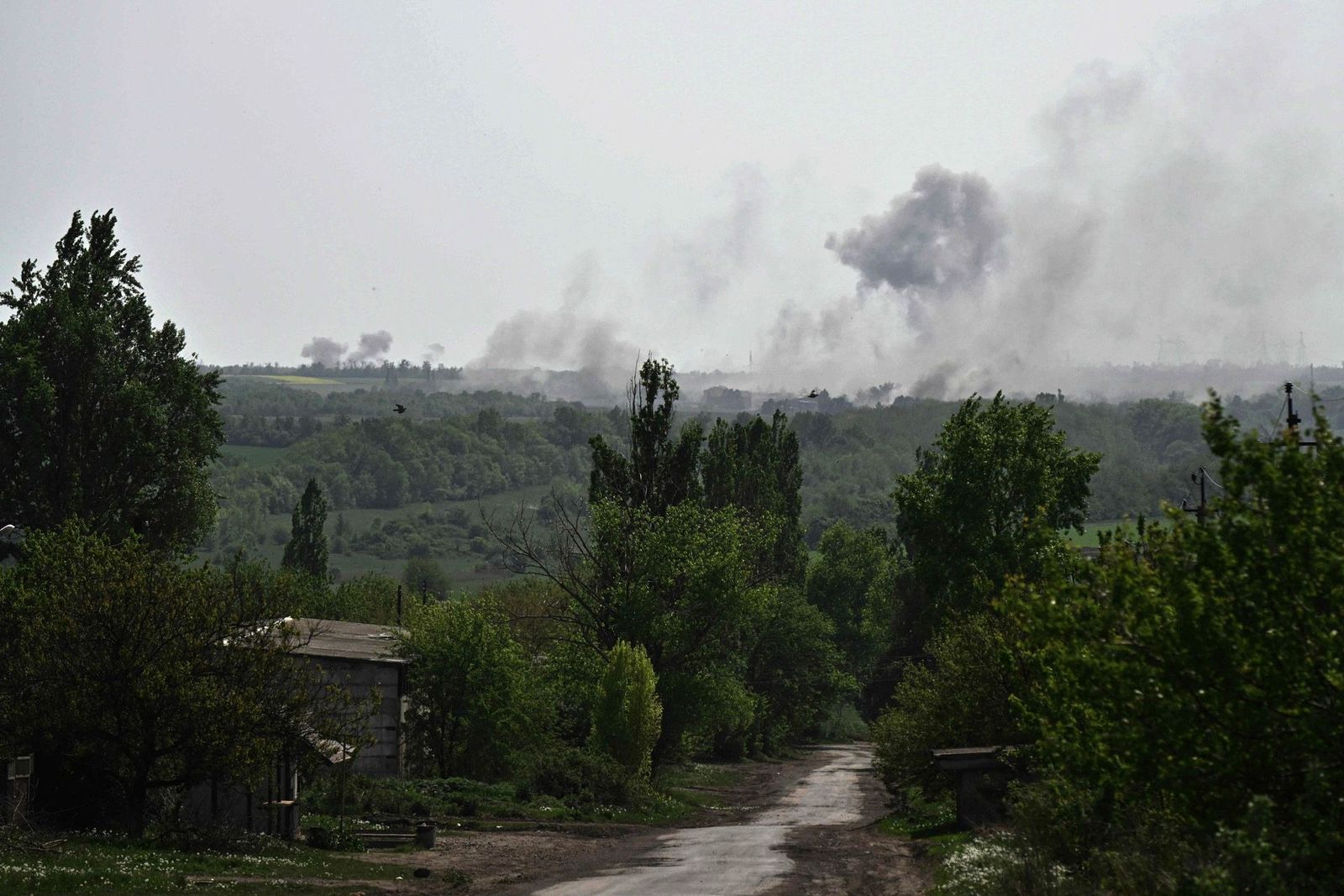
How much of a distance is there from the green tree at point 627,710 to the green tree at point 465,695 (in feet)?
11.8

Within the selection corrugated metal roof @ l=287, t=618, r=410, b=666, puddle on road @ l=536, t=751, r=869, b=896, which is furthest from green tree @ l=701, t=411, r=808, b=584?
puddle on road @ l=536, t=751, r=869, b=896

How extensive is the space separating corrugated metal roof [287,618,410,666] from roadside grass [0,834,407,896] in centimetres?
1563

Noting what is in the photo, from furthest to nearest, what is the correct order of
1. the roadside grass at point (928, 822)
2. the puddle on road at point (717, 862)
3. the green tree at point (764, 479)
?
the green tree at point (764, 479)
the roadside grass at point (928, 822)
the puddle on road at point (717, 862)

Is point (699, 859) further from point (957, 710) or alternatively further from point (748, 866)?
point (957, 710)

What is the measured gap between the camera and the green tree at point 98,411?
2217 inches

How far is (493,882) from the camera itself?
3219 centimetres

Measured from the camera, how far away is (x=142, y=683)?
31234 millimetres

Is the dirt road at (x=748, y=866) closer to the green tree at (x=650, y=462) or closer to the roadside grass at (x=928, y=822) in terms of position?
the roadside grass at (x=928, y=822)

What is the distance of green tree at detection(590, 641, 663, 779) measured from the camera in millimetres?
56375

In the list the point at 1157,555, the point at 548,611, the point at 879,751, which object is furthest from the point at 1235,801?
the point at 548,611

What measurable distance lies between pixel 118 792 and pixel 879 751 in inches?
1020

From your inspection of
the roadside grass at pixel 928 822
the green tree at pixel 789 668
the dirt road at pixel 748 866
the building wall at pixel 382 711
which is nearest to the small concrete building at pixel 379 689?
the building wall at pixel 382 711

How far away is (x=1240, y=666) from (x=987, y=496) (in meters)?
41.0

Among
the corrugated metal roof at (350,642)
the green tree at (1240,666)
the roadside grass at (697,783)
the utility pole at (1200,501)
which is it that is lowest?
the roadside grass at (697,783)
